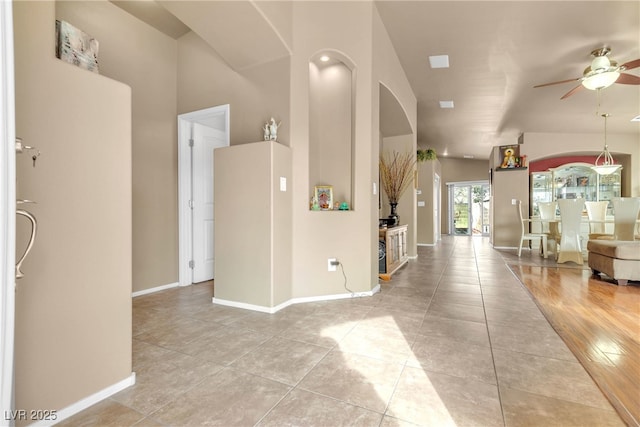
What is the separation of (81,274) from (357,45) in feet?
10.6

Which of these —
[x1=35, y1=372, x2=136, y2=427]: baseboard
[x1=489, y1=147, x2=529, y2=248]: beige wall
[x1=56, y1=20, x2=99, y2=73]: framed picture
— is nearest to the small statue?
[x1=56, y1=20, x2=99, y2=73]: framed picture

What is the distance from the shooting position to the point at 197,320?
2.56 m

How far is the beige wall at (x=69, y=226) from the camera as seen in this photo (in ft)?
4.03

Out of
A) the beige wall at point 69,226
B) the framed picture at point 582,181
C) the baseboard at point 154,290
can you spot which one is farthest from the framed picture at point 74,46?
the framed picture at point 582,181

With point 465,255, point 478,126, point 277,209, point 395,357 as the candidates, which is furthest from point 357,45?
point 478,126

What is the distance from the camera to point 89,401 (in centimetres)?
142

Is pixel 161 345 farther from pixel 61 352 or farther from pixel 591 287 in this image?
pixel 591 287

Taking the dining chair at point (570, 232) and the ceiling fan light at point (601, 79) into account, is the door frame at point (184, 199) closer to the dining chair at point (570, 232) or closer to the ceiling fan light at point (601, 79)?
the ceiling fan light at point (601, 79)

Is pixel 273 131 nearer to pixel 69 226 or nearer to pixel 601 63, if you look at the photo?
pixel 69 226

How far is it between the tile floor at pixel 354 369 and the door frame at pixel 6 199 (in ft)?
1.91

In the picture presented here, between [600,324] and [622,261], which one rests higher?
[622,261]

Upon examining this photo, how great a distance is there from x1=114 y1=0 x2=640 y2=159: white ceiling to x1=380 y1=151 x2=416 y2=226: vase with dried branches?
1.24 m

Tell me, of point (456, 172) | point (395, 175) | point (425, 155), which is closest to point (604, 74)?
point (395, 175)

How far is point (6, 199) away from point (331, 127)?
3099 mm
